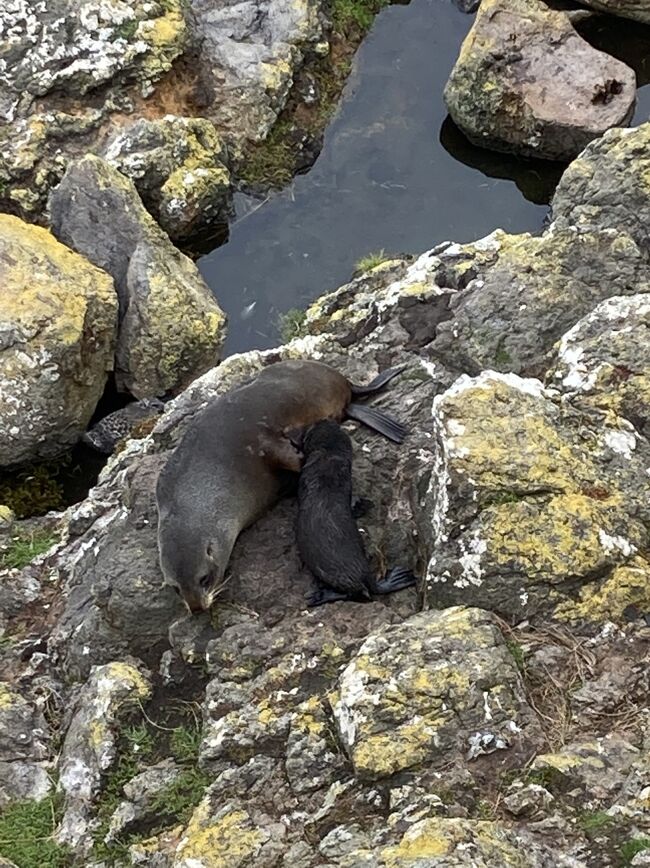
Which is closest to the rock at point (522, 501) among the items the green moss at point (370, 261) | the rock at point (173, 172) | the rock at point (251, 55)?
the green moss at point (370, 261)

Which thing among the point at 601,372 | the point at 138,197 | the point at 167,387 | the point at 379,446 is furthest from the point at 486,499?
the point at 138,197

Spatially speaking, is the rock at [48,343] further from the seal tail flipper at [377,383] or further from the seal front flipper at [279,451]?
the seal tail flipper at [377,383]

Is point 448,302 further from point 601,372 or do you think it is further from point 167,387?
point 167,387

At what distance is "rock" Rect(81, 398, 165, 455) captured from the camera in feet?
32.2

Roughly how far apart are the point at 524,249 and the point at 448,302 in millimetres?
665

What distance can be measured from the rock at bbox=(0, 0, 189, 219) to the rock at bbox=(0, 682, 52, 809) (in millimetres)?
6641

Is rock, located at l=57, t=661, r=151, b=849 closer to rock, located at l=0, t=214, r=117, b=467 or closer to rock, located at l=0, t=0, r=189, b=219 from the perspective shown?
rock, located at l=0, t=214, r=117, b=467

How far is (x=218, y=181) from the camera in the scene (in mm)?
11312

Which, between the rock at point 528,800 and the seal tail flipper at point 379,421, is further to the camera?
the seal tail flipper at point 379,421

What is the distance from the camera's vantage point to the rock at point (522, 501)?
532 centimetres

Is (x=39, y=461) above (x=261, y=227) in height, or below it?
below

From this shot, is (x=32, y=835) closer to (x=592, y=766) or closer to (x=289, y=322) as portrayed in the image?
(x=592, y=766)

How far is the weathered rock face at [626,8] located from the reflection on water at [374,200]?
0.69ft

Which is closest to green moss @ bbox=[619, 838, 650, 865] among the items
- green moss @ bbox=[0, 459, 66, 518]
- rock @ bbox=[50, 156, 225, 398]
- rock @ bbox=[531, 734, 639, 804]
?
rock @ bbox=[531, 734, 639, 804]
